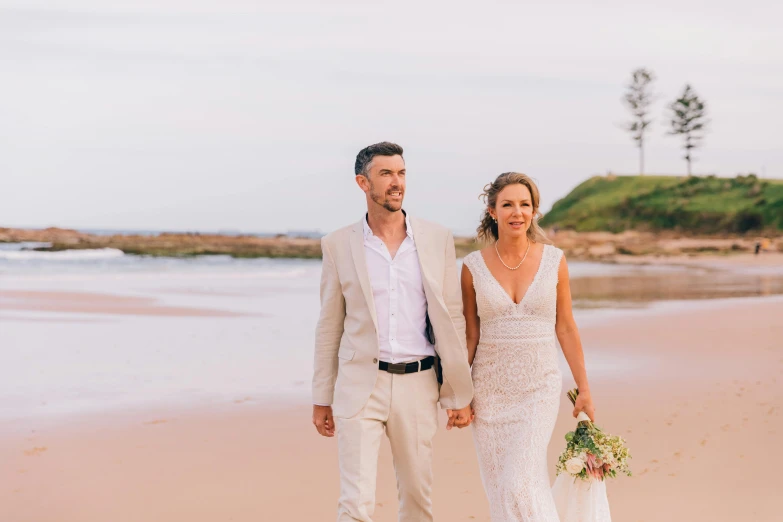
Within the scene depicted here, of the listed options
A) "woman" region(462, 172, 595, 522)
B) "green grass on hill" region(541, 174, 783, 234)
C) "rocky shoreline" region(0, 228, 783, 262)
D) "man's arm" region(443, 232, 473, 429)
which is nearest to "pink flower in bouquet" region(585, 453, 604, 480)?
"woman" region(462, 172, 595, 522)

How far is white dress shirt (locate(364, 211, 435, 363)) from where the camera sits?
4.04 metres

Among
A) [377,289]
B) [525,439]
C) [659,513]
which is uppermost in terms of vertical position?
[377,289]

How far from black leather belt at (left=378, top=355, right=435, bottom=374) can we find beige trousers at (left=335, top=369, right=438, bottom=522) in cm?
2

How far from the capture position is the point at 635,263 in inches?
1427

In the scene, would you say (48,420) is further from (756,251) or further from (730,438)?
(756,251)

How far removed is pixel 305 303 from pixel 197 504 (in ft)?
41.9

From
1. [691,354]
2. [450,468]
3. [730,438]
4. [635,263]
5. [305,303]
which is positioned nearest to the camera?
[450,468]

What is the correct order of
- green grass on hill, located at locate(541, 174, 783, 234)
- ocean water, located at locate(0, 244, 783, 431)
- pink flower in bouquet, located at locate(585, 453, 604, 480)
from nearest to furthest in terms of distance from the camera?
pink flower in bouquet, located at locate(585, 453, 604, 480) → ocean water, located at locate(0, 244, 783, 431) → green grass on hill, located at locate(541, 174, 783, 234)

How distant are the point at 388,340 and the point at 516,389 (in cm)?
68

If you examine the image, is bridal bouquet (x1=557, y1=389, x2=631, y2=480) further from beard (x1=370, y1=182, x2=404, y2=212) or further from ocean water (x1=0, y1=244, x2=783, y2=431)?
ocean water (x1=0, y1=244, x2=783, y2=431)

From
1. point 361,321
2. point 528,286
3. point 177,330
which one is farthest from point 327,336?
point 177,330

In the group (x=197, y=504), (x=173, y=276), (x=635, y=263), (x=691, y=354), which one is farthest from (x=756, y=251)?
(x=197, y=504)

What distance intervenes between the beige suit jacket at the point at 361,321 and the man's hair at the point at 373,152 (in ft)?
0.96

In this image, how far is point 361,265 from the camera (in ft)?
13.3
